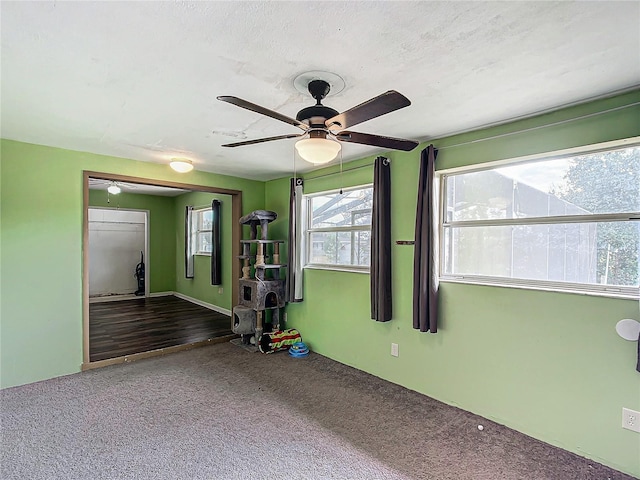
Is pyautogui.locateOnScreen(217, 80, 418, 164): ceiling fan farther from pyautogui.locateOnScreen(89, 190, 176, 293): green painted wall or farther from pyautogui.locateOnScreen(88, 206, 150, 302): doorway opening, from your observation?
pyautogui.locateOnScreen(88, 206, 150, 302): doorway opening

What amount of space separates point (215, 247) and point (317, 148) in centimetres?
489

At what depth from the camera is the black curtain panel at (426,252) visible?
290cm

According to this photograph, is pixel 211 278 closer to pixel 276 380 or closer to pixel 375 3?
pixel 276 380

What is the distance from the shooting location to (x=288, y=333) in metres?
4.46

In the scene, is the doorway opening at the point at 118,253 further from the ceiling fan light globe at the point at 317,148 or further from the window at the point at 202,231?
the ceiling fan light globe at the point at 317,148

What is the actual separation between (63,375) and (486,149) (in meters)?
4.53

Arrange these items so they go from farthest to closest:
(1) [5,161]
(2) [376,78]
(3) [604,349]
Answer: (1) [5,161], (3) [604,349], (2) [376,78]

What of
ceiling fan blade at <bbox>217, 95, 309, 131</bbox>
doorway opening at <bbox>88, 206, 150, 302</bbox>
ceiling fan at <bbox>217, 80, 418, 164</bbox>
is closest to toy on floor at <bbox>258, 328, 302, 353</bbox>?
ceiling fan at <bbox>217, 80, 418, 164</bbox>

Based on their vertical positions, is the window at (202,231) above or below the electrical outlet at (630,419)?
above

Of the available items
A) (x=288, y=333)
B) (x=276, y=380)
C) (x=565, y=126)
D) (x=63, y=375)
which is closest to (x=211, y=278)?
(x=288, y=333)

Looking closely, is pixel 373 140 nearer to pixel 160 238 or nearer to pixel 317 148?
pixel 317 148

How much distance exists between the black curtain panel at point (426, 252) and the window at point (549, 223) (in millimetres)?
202

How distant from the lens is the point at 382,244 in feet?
10.9

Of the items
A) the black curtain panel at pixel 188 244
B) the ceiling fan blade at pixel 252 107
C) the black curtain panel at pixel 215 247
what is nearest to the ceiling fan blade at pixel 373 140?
the ceiling fan blade at pixel 252 107
